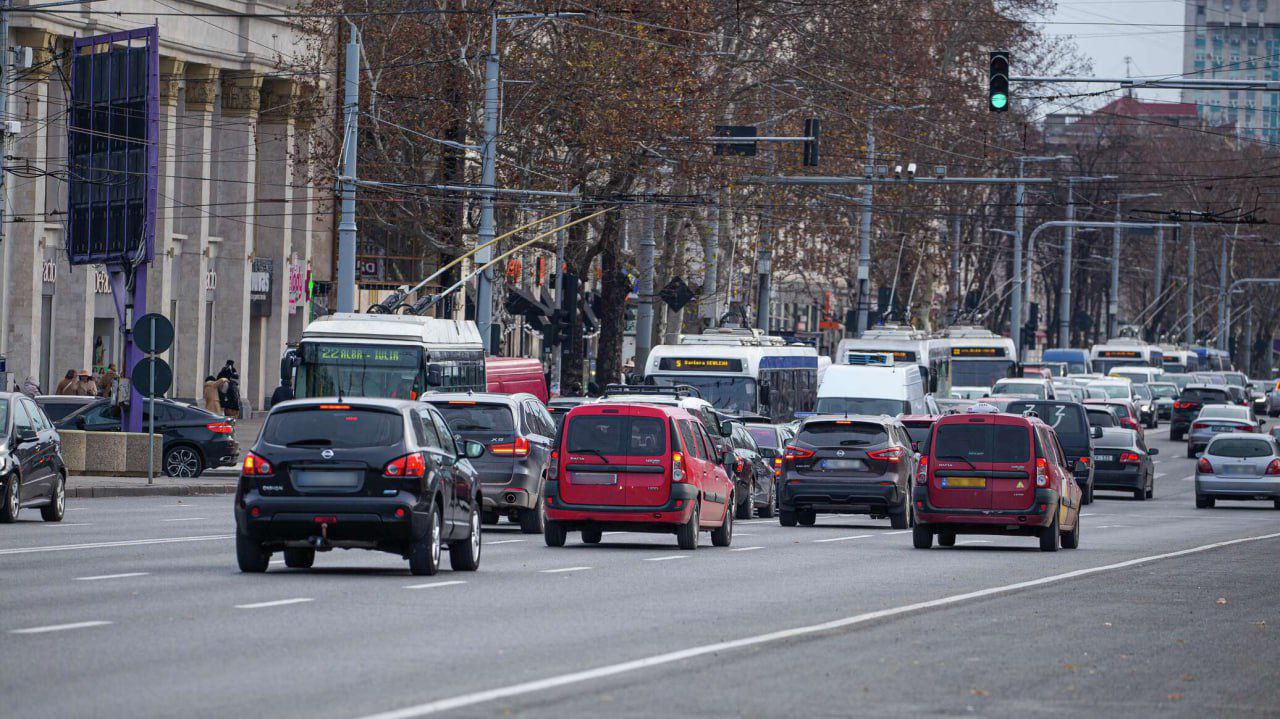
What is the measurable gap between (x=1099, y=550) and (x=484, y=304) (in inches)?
885

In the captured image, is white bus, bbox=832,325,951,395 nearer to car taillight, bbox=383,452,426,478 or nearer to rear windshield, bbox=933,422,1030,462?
rear windshield, bbox=933,422,1030,462

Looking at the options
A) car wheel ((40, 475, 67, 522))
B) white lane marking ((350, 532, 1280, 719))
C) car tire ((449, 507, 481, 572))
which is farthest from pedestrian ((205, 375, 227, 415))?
white lane marking ((350, 532, 1280, 719))

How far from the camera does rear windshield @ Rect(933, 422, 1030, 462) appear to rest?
25828 millimetres

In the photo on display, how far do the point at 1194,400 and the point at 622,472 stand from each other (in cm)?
5734

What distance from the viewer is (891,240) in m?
82.2

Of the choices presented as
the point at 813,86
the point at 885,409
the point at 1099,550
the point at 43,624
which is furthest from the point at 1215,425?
the point at 43,624

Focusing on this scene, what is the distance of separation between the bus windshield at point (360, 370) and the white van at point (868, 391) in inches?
365

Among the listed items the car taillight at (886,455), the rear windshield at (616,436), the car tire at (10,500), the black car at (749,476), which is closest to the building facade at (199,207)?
the black car at (749,476)

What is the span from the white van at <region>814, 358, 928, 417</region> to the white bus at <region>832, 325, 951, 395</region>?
11.7 metres

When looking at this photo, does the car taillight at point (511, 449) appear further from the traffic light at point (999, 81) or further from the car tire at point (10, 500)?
the traffic light at point (999, 81)

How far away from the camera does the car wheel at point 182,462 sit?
4016 cm

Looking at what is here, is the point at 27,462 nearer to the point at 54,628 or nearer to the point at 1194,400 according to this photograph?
the point at 54,628

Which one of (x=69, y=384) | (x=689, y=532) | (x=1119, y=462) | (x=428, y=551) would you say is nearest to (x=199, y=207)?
(x=69, y=384)

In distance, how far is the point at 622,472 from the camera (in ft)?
78.3
